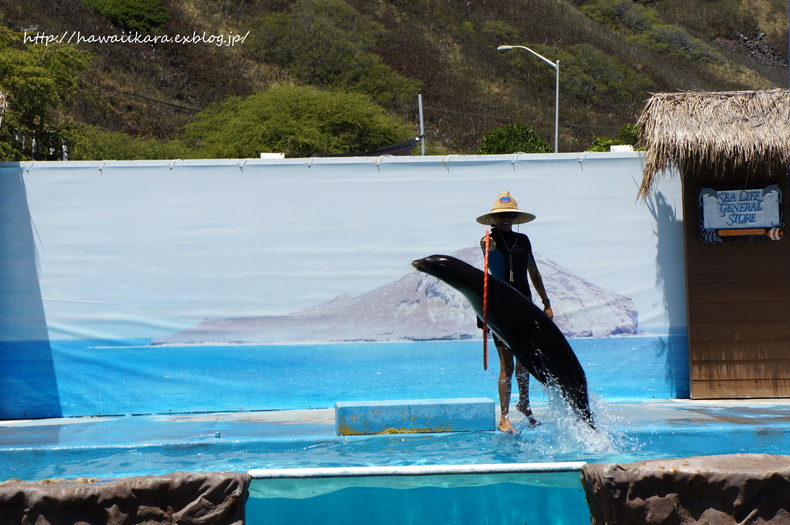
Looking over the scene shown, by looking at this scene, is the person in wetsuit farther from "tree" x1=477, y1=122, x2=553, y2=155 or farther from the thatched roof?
"tree" x1=477, y1=122, x2=553, y2=155

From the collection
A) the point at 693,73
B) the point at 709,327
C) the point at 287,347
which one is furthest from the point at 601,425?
the point at 693,73

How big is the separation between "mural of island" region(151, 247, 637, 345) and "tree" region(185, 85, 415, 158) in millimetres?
22952

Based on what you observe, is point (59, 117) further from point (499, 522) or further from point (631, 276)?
point (499, 522)

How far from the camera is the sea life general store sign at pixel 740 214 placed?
7.42 meters

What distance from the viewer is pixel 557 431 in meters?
5.90

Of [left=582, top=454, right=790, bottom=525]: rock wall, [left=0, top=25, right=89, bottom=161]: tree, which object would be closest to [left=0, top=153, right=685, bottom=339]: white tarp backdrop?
[left=582, top=454, right=790, bottom=525]: rock wall

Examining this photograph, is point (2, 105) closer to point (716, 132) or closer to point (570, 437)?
point (570, 437)

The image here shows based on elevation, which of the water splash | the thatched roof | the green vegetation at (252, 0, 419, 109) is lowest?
the water splash

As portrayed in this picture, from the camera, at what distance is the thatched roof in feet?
23.5

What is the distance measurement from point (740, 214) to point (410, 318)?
295 centimetres

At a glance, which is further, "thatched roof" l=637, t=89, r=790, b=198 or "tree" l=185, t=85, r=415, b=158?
"tree" l=185, t=85, r=415, b=158

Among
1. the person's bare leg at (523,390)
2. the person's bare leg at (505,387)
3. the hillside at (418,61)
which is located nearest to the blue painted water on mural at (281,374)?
the person's bare leg at (523,390)

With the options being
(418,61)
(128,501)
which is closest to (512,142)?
(128,501)

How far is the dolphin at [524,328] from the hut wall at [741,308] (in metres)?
2.13
